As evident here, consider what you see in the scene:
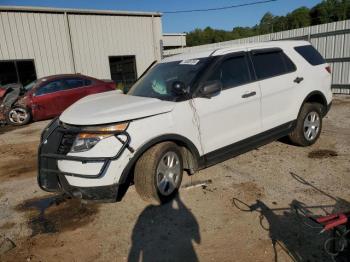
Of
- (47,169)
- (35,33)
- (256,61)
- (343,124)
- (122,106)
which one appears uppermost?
(35,33)

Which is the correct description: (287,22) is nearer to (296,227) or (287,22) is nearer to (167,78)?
(167,78)

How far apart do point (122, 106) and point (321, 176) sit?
2.93m

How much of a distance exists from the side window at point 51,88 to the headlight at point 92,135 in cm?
772

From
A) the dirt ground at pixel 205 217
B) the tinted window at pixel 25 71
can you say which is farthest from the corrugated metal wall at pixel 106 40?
the dirt ground at pixel 205 217

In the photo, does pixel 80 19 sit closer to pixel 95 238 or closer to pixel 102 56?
pixel 102 56

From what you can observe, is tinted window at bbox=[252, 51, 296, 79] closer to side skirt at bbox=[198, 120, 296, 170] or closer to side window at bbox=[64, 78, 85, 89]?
side skirt at bbox=[198, 120, 296, 170]

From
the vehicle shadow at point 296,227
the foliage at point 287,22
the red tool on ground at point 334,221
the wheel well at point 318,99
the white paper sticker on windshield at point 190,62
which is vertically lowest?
the vehicle shadow at point 296,227

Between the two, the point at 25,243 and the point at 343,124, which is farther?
the point at 343,124

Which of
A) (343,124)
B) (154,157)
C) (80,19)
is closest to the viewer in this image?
(154,157)

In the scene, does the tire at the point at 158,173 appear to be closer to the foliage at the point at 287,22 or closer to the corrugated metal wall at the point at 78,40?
the corrugated metal wall at the point at 78,40

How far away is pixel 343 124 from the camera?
7.29 meters

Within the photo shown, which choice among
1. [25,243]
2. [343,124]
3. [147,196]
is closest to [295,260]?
[147,196]

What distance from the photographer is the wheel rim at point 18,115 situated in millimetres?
10344

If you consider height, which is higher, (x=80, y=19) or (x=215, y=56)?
(x=80, y=19)
